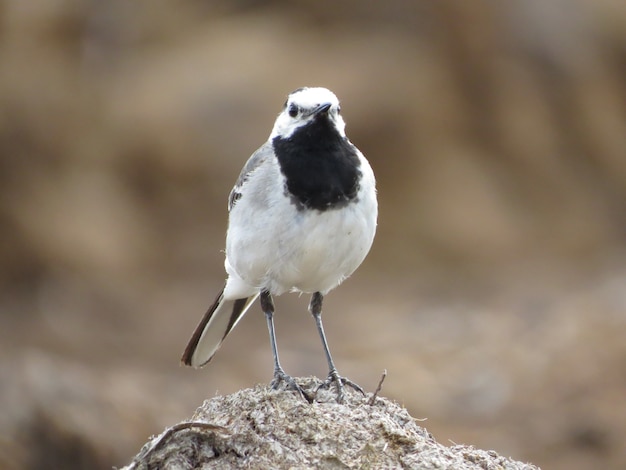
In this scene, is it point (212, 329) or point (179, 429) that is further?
point (212, 329)

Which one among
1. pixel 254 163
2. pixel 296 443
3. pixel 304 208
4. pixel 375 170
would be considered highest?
pixel 375 170

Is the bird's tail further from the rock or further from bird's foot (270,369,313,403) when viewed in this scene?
the rock

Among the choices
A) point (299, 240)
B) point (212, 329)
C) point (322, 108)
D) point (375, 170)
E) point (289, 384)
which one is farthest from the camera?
point (375, 170)

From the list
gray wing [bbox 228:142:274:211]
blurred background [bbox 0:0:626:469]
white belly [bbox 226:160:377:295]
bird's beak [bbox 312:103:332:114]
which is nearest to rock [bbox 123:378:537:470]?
white belly [bbox 226:160:377:295]

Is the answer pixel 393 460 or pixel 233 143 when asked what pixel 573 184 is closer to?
pixel 233 143

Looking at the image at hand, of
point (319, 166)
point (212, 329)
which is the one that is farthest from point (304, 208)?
point (212, 329)

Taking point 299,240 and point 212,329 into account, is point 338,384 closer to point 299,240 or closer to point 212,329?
point 299,240
